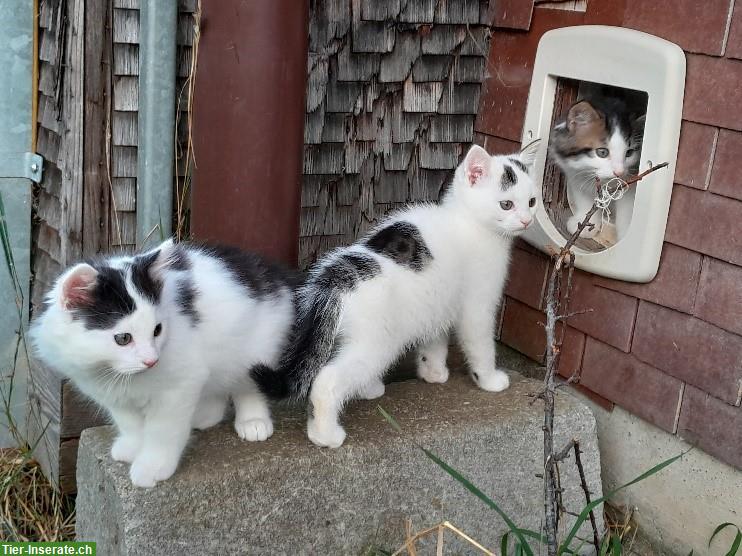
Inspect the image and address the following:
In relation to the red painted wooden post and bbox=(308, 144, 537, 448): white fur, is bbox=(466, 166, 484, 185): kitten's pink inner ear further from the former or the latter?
the red painted wooden post

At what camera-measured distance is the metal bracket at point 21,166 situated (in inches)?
160

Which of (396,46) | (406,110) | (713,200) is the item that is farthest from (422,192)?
(713,200)

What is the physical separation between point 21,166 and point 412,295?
2.06 meters

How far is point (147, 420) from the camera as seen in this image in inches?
107

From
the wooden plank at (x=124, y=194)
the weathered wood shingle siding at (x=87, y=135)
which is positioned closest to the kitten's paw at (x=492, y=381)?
the weathered wood shingle siding at (x=87, y=135)

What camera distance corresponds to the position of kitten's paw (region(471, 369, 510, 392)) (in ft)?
11.9

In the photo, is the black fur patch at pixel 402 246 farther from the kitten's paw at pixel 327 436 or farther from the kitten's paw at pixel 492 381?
the kitten's paw at pixel 327 436

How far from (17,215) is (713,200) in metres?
3.12

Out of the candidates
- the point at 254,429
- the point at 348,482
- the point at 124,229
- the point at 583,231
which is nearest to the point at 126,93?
the point at 124,229

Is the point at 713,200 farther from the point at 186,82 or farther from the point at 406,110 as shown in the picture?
the point at 186,82

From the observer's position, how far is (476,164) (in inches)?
138

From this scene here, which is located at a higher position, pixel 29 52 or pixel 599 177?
pixel 29 52

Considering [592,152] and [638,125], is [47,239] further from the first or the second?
[638,125]

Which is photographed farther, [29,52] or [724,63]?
[29,52]
